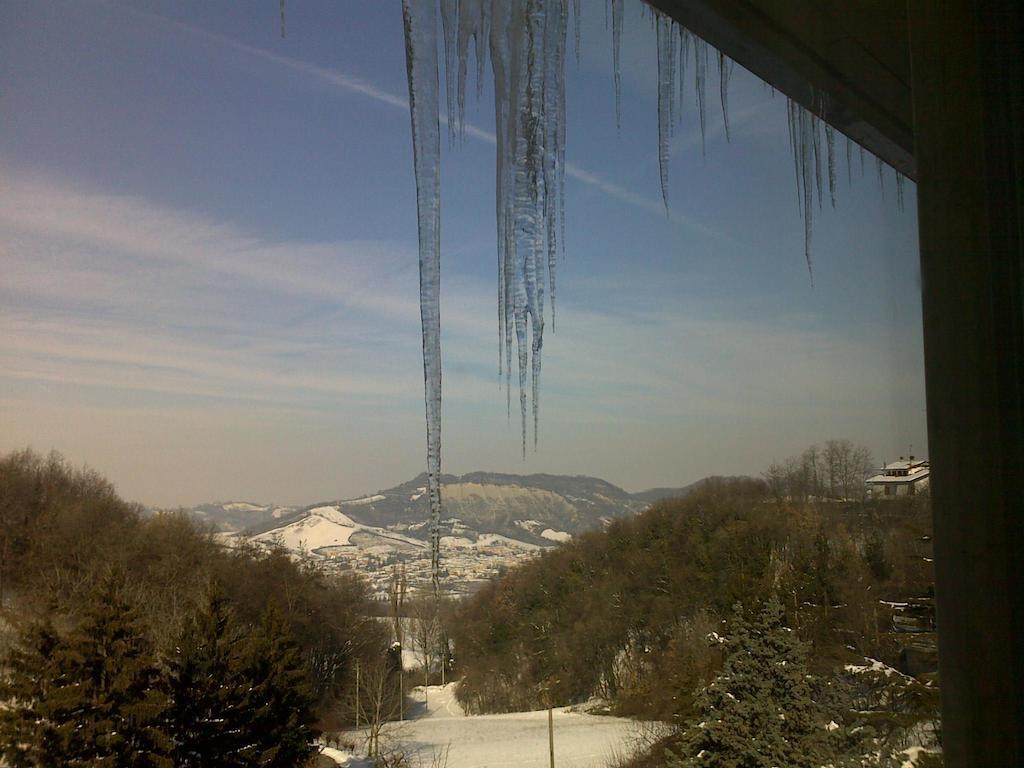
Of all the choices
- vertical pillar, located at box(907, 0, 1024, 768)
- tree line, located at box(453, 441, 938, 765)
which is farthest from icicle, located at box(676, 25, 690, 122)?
tree line, located at box(453, 441, 938, 765)

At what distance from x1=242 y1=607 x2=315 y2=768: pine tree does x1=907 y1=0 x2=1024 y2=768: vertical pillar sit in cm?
666

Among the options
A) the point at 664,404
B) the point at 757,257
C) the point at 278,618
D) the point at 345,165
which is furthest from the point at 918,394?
the point at 278,618

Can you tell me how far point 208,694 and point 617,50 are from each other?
6.35 m

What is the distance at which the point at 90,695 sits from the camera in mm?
5125

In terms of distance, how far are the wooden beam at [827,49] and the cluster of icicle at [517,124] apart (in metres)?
0.06

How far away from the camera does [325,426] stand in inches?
161

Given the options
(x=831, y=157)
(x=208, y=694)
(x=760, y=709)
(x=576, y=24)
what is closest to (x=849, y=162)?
(x=831, y=157)

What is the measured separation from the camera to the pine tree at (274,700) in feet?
20.2

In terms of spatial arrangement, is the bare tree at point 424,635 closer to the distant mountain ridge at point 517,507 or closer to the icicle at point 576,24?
the distant mountain ridge at point 517,507

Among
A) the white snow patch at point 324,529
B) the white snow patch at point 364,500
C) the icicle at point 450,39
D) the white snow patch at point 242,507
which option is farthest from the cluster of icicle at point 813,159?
the white snow patch at point 242,507

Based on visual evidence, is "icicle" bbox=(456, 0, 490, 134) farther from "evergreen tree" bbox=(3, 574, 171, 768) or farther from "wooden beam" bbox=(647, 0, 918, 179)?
"evergreen tree" bbox=(3, 574, 171, 768)

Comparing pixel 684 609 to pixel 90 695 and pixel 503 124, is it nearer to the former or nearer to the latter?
pixel 90 695

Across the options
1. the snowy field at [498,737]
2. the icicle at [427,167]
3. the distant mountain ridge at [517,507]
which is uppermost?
the icicle at [427,167]

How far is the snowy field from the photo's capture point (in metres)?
7.06
